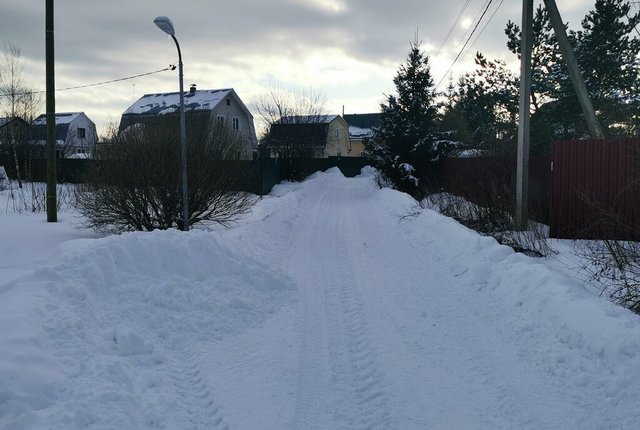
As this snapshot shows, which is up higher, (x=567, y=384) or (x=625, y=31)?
(x=625, y=31)

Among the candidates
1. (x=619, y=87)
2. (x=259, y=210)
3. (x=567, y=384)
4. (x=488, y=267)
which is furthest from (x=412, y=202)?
(x=567, y=384)

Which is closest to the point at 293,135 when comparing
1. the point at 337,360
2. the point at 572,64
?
the point at 572,64

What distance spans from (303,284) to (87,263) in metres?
3.16

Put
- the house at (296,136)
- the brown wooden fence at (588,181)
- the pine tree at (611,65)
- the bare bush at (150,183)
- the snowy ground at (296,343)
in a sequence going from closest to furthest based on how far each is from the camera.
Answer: the snowy ground at (296,343)
the brown wooden fence at (588,181)
the bare bush at (150,183)
the pine tree at (611,65)
the house at (296,136)

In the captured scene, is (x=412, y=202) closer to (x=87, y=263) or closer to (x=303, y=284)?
(x=303, y=284)

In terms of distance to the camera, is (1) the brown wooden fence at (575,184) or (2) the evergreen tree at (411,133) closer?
(1) the brown wooden fence at (575,184)

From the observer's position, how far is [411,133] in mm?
22281

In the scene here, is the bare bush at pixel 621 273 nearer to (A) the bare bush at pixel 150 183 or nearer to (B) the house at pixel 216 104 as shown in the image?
(A) the bare bush at pixel 150 183

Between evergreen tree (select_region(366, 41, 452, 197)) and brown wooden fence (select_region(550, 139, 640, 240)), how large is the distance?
1108 centimetres

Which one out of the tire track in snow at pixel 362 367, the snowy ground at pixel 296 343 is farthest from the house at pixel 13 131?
the tire track in snow at pixel 362 367

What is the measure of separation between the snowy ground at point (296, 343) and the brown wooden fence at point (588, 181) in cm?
279

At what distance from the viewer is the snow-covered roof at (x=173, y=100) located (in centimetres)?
4378

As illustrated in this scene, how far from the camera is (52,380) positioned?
3725mm

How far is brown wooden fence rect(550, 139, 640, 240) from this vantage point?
8.99 m
